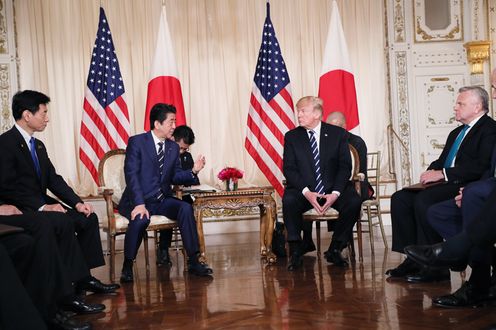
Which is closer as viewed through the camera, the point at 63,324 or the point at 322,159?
the point at 63,324

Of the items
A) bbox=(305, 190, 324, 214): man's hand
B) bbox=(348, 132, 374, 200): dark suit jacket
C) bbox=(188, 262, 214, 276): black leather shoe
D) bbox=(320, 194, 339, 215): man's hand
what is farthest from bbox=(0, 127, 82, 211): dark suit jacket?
bbox=(348, 132, 374, 200): dark suit jacket

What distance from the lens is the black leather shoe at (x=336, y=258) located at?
538 cm

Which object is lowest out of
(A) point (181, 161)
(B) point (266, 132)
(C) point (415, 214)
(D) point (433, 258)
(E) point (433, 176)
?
(D) point (433, 258)

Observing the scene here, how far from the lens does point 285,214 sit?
545 centimetres

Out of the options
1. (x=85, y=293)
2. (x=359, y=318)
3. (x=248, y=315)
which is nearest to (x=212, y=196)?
(x=85, y=293)

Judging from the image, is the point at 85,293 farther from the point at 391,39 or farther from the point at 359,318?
the point at 391,39

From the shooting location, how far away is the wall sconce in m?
8.74

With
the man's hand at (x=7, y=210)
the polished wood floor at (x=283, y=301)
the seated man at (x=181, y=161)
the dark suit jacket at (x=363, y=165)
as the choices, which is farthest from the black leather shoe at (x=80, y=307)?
the dark suit jacket at (x=363, y=165)

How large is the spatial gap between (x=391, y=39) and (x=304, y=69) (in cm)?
124

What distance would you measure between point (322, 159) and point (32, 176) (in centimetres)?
239

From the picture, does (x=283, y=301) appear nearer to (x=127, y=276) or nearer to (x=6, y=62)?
(x=127, y=276)

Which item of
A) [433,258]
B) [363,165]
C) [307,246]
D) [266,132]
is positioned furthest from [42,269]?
[266,132]

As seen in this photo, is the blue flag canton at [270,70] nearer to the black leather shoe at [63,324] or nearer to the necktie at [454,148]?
the necktie at [454,148]

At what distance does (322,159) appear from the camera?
563cm
